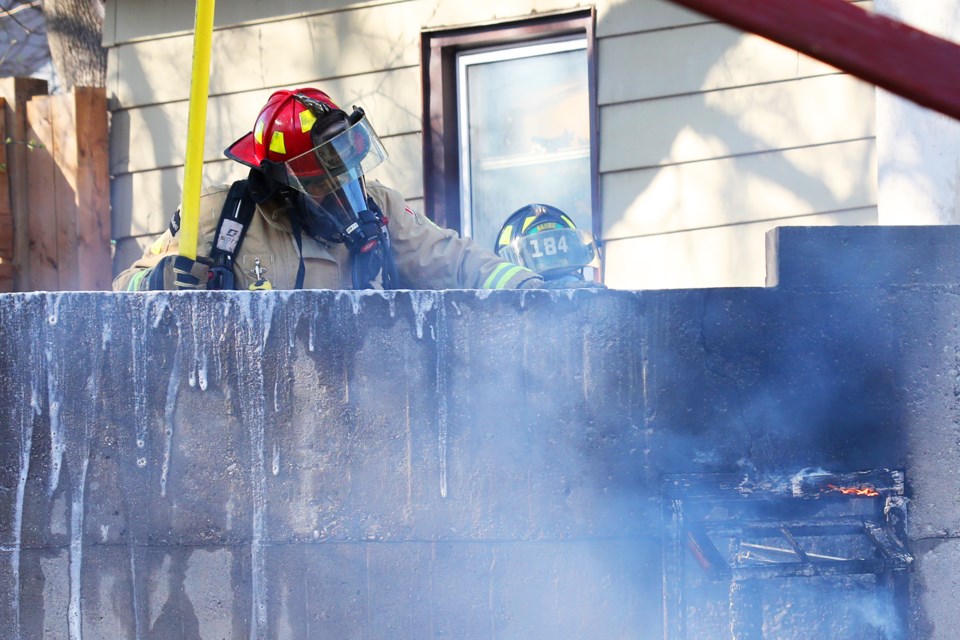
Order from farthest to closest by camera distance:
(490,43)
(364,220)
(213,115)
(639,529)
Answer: (213,115) < (490,43) < (364,220) < (639,529)

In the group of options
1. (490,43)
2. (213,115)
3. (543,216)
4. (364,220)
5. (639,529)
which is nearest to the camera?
(639,529)

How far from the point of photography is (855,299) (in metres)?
2.82

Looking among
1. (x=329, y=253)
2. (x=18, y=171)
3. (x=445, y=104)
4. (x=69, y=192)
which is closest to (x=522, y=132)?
(x=445, y=104)

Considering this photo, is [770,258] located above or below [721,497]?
above

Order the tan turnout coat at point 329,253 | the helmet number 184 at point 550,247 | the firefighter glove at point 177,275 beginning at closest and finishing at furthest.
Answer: the firefighter glove at point 177,275, the tan turnout coat at point 329,253, the helmet number 184 at point 550,247

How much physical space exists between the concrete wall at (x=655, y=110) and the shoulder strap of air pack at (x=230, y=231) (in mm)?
1950

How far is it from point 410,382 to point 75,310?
0.90 meters

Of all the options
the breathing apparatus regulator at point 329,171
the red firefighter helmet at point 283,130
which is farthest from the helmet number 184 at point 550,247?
the red firefighter helmet at point 283,130

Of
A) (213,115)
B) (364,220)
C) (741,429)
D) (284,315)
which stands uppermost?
(213,115)

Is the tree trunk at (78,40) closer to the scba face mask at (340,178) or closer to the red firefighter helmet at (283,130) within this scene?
the red firefighter helmet at (283,130)

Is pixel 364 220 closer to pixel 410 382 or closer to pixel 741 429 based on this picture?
pixel 410 382

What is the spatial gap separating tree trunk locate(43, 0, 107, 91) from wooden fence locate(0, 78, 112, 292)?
21.6 inches

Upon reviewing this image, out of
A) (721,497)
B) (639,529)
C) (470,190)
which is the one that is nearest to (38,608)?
(639,529)

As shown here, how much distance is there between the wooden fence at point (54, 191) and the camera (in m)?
6.46
